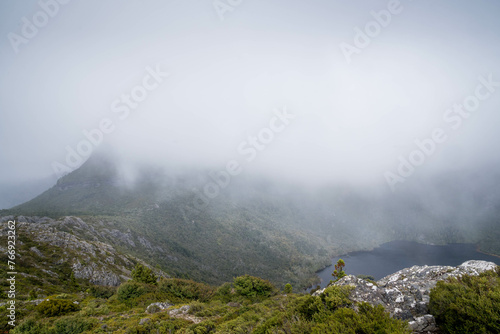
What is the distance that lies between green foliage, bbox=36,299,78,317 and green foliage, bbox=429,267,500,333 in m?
31.6

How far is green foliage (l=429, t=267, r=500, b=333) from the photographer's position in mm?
7698

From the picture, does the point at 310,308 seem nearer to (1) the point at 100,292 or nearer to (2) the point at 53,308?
(2) the point at 53,308

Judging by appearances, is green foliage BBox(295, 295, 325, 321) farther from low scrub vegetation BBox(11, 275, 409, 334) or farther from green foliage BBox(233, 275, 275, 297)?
green foliage BBox(233, 275, 275, 297)

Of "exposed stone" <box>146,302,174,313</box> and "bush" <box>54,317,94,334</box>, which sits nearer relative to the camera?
"bush" <box>54,317,94,334</box>

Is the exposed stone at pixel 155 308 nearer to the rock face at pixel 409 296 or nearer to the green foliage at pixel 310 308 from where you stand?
the green foliage at pixel 310 308

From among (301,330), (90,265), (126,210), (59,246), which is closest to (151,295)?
(301,330)

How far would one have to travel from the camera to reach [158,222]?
163375 mm

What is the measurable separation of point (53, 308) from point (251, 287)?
27.5 meters

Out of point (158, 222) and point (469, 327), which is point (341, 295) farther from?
point (158, 222)

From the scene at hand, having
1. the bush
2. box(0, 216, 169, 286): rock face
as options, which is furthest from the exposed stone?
box(0, 216, 169, 286): rock face

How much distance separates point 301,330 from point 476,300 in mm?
7142

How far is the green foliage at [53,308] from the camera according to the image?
2072 cm

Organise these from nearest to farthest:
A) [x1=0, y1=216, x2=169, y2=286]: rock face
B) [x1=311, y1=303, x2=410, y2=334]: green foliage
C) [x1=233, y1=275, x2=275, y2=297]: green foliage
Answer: [x1=311, y1=303, x2=410, y2=334]: green foliage < [x1=233, y1=275, x2=275, y2=297]: green foliage < [x1=0, y1=216, x2=169, y2=286]: rock face

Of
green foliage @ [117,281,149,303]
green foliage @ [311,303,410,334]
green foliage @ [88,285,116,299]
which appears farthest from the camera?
green foliage @ [88,285,116,299]
